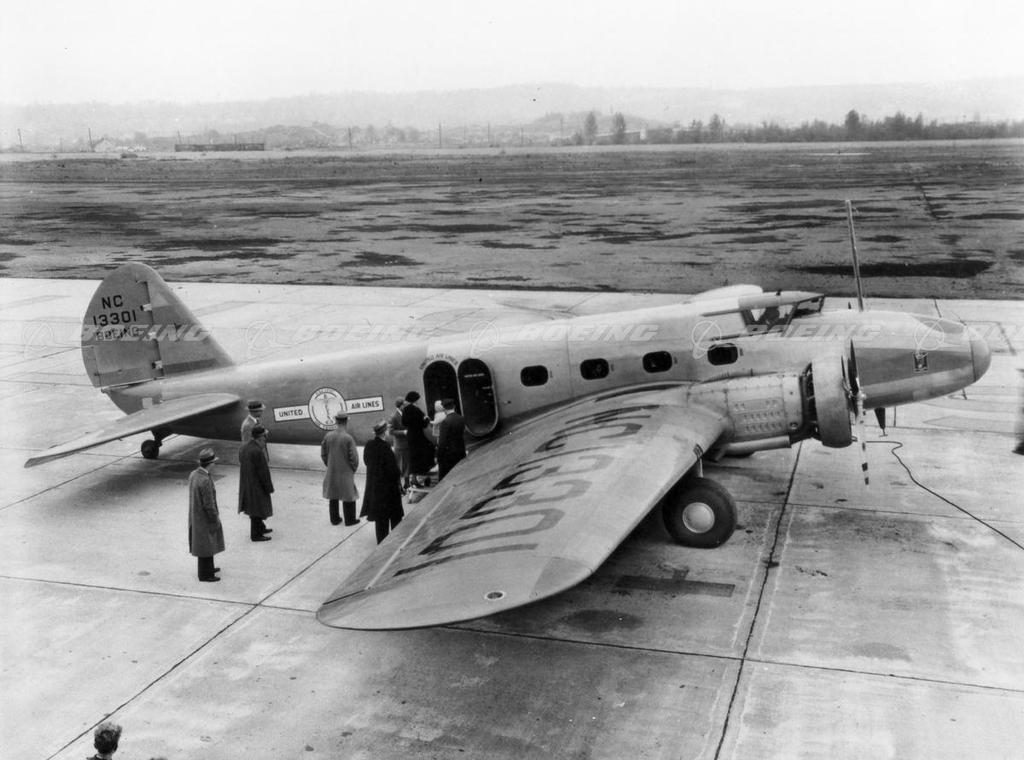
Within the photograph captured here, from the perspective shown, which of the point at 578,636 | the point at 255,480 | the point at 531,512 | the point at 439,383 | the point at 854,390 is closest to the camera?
the point at 531,512

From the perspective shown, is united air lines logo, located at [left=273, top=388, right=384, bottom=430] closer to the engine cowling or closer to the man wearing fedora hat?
the man wearing fedora hat

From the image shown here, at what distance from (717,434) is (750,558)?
58.3 inches

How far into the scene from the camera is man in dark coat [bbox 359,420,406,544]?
1070 cm

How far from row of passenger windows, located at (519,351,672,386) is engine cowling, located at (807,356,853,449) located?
209 cm

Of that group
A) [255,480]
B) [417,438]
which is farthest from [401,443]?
[255,480]

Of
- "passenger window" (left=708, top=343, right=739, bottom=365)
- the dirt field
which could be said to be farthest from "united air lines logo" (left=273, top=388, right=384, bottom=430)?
the dirt field

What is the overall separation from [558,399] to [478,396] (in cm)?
114

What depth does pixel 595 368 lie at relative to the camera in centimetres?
1273

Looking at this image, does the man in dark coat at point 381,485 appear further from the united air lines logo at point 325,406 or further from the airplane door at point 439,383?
the united air lines logo at point 325,406

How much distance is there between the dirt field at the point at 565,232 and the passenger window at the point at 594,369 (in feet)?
53.8

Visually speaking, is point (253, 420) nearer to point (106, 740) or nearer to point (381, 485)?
point (381, 485)

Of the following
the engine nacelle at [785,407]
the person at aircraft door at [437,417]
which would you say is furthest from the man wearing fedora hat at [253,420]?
the engine nacelle at [785,407]

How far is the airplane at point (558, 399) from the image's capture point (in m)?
8.01

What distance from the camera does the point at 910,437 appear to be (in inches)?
575
